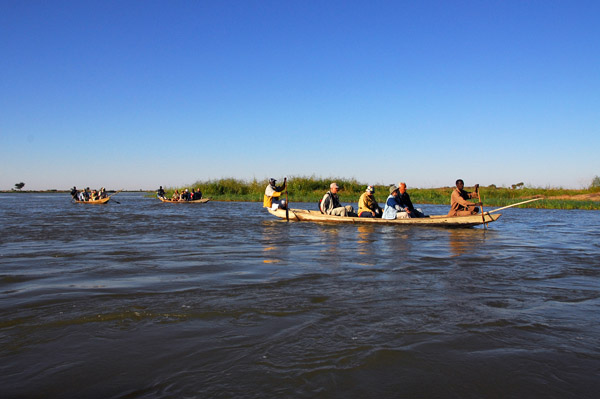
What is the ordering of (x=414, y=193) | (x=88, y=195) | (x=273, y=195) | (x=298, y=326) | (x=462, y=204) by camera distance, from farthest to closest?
(x=414, y=193), (x=88, y=195), (x=273, y=195), (x=462, y=204), (x=298, y=326)

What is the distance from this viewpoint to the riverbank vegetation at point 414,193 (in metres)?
25.7

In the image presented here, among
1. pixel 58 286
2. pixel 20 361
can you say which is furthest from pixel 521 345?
pixel 58 286

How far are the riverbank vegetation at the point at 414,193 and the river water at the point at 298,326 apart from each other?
19.9 meters

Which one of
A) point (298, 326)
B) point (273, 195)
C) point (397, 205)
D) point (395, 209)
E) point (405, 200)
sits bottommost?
point (298, 326)

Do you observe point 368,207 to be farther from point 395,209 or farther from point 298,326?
point 298,326

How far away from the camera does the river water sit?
2625 millimetres

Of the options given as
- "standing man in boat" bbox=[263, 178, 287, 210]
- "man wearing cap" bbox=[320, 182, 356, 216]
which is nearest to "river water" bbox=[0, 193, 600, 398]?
"man wearing cap" bbox=[320, 182, 356, 216]

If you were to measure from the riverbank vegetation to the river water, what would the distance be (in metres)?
19.9

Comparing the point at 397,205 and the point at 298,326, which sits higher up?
the point at 397,205

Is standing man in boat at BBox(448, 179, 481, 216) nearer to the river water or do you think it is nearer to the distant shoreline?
the river water

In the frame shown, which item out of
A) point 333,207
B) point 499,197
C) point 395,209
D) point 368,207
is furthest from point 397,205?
point 499,197

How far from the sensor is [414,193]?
3503cm

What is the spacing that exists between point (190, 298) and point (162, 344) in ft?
4.33

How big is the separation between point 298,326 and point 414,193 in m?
32.7
